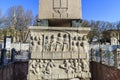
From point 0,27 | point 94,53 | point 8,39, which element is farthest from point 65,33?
point 0,27

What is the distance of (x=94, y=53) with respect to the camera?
9305mm

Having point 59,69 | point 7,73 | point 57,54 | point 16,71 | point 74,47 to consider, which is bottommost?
point 7,73

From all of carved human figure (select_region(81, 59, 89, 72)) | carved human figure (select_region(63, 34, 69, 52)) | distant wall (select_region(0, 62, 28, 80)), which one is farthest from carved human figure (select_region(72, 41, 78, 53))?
distant wall (select_region(0, 62, 28, 80))

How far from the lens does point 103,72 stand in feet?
21.7

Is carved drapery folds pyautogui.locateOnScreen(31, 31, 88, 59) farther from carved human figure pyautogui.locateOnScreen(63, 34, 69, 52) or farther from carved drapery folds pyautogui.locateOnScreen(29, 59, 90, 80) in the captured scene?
carved drapery folds pyautogui.locateOnScreen(29, 59, 90, 80)

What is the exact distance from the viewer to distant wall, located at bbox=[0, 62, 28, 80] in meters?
7.30

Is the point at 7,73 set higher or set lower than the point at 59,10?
lower

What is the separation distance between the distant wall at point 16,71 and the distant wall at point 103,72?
2.66 meters

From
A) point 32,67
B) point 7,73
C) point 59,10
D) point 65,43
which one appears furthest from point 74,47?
point 7,73

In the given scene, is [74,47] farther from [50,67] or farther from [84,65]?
[50,67]

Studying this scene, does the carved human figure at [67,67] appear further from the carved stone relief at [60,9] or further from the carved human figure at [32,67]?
the carved stone relief at [60,9]

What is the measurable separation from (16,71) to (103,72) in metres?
3.41

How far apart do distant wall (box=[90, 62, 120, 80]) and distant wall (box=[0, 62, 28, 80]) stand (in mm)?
2662

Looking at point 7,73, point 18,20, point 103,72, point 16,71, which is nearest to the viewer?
point 103,72
